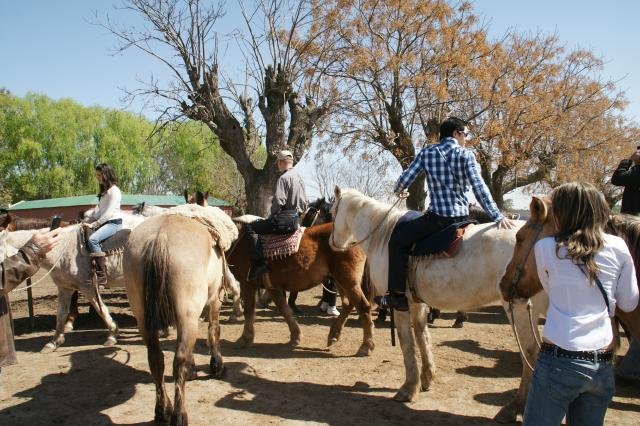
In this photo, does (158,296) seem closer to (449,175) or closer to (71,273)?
(449,175)

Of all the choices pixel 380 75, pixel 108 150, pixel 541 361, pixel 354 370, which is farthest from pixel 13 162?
pixel 541 361

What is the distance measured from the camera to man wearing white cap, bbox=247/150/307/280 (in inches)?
263

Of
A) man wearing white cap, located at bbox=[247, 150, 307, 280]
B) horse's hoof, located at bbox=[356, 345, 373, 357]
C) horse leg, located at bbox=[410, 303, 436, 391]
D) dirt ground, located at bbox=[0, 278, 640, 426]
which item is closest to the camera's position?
dirt ground, located at bbox=[0, 278, 640, 426]

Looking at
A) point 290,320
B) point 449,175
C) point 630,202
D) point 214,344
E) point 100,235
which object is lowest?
point 290,320

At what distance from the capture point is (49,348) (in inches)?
257

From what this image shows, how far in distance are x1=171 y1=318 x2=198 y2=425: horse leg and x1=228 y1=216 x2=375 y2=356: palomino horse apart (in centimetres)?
294

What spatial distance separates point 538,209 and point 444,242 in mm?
1598

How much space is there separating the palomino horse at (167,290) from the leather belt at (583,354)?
2.79 metres

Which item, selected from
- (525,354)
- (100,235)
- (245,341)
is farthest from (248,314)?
(525,354)

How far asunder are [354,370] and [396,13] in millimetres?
16590

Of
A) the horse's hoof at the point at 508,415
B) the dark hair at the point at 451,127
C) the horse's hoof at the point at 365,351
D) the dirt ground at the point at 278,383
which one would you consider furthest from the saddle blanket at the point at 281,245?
the horse's hoof at the point at 508,415

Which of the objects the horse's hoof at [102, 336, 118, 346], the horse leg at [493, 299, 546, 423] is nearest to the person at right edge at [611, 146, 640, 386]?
the horse leg at [493, 299, 546, 423]

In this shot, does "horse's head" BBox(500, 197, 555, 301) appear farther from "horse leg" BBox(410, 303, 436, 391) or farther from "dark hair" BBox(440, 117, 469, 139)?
"horse leg" BBox(410, 303, 436, 391)

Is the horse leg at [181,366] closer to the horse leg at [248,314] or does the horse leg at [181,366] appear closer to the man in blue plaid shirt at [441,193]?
the man in blue plaid shirt at [441,193]
